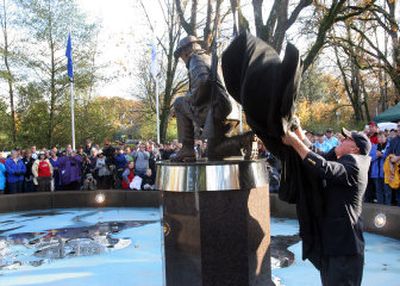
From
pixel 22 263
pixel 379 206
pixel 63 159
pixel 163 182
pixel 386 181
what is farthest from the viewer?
pixel 63 159

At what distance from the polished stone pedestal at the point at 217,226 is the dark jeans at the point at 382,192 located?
229 inches

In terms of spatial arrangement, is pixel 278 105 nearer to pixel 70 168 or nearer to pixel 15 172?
pixel 70 168

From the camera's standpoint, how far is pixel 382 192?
10008 millimetres

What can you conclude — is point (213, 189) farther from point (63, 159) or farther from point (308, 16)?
point (308, 16)

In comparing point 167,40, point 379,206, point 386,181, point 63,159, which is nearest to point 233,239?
point 379,206

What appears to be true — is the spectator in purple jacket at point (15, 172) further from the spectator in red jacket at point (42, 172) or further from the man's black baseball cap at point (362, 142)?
the man's black baseball cap at point (362, 142)

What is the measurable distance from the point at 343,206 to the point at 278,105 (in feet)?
3.25

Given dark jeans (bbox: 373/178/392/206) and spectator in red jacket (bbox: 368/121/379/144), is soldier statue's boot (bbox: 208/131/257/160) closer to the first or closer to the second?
dark jeans (bbox: 373/178/392/206)

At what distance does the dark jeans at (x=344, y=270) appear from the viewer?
3705 millimetres

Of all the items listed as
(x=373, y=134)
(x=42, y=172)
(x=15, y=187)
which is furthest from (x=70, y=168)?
(x=373, y=134)

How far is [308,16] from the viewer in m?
21.9

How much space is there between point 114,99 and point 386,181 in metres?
25.9

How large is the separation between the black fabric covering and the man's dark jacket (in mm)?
90

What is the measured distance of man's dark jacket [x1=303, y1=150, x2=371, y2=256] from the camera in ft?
12.1
